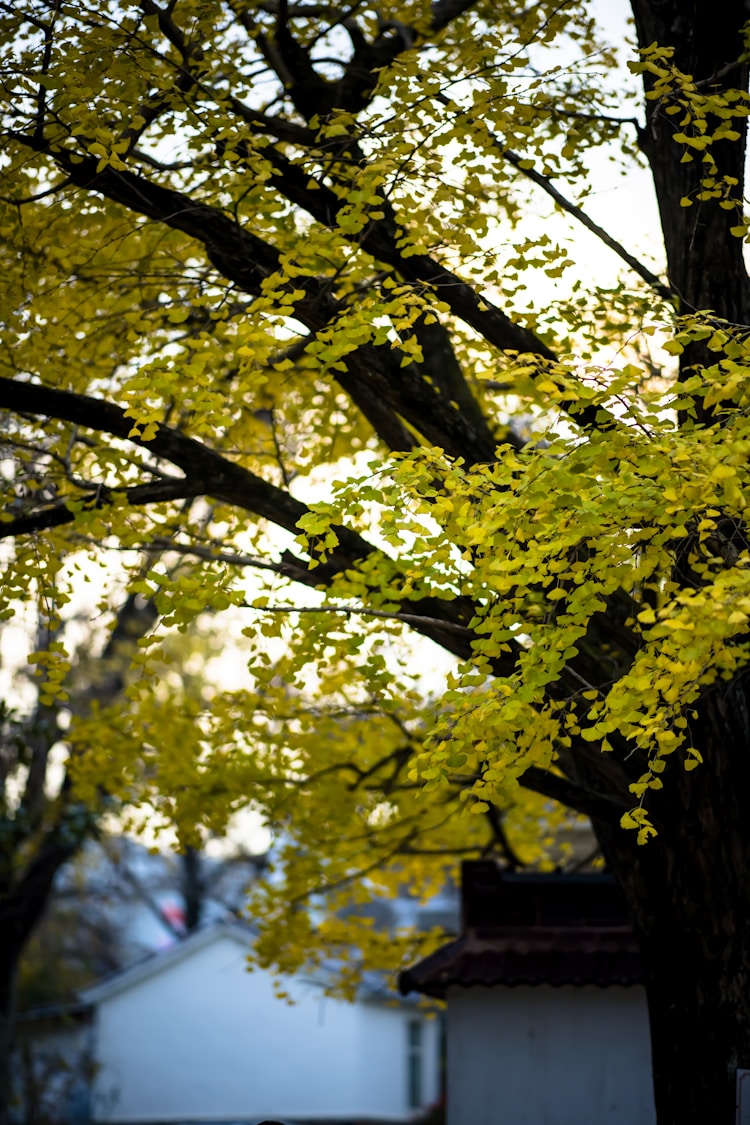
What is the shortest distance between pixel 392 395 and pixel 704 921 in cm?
350

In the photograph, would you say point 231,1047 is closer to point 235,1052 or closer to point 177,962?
point 235,1052

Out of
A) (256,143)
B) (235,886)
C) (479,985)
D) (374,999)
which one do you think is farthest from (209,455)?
(235,886)

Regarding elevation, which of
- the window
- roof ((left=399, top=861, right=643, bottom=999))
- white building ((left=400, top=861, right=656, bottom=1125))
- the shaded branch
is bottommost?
the window

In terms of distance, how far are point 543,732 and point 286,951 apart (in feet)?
18.8

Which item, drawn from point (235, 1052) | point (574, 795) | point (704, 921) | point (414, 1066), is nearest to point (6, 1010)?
point (574, 795)

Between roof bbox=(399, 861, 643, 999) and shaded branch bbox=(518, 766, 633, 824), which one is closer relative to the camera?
shaded branch bbox=(518, 766, 633, 824)

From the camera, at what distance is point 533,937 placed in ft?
33.8

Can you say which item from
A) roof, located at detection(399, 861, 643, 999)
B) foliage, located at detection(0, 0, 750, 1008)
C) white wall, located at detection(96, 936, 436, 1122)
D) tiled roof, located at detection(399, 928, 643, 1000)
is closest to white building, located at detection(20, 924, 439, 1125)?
white wall, located at detection(96, 936, 436, 1122)

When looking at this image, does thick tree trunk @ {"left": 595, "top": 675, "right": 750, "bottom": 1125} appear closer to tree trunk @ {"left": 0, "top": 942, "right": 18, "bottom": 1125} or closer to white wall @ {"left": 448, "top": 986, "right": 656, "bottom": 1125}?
white wall @ {"left": 448, "top": 986, "right": 656, "bottom": 1125}

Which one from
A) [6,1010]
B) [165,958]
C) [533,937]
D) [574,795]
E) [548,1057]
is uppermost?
[165,958]

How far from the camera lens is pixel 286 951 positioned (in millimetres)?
10617

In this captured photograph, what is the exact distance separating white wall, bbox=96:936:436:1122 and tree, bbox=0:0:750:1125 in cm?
2278

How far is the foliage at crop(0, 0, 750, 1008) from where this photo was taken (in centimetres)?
553

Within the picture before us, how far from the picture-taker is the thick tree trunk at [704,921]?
6.73 meters
